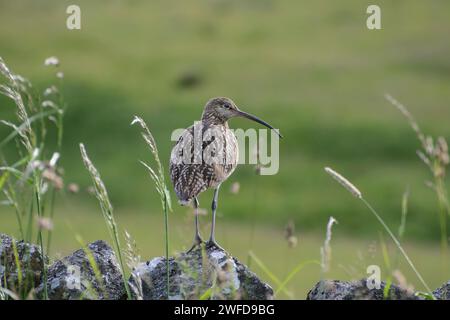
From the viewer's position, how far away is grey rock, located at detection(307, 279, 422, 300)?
4.68 meters

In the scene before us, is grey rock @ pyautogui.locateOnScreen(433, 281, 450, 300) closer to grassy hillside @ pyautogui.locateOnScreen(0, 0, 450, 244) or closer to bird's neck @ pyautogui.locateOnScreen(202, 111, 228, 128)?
bird's neck @ pyautogui.locateOnScreen(202, 111, 228, 128)

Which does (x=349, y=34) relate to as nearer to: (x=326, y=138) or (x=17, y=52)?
(x=326, y=138)

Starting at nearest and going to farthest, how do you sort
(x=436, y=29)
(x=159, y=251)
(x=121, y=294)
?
(x=121, y=294), (x=159, y=251), (x=436, y=29)

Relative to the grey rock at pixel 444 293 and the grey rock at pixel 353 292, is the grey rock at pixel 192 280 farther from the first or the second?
the grey rock at pixel 444 293

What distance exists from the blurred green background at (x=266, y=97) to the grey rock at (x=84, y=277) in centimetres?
2397

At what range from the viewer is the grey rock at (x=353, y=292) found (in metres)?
4.68

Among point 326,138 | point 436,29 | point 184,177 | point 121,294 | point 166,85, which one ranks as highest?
point 436,29

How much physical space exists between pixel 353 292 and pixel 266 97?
4265 cm

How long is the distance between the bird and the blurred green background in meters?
22.5

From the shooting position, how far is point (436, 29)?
2076 inches

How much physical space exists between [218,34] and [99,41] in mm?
7967

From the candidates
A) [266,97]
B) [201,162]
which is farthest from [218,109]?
[266,97]

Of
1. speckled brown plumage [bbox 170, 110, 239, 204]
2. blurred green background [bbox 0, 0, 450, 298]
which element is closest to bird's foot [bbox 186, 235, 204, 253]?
speckled brown plumage [bbox 170, 110, 239, 204]

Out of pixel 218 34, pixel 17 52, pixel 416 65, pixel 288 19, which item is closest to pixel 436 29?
pixel 416 65
